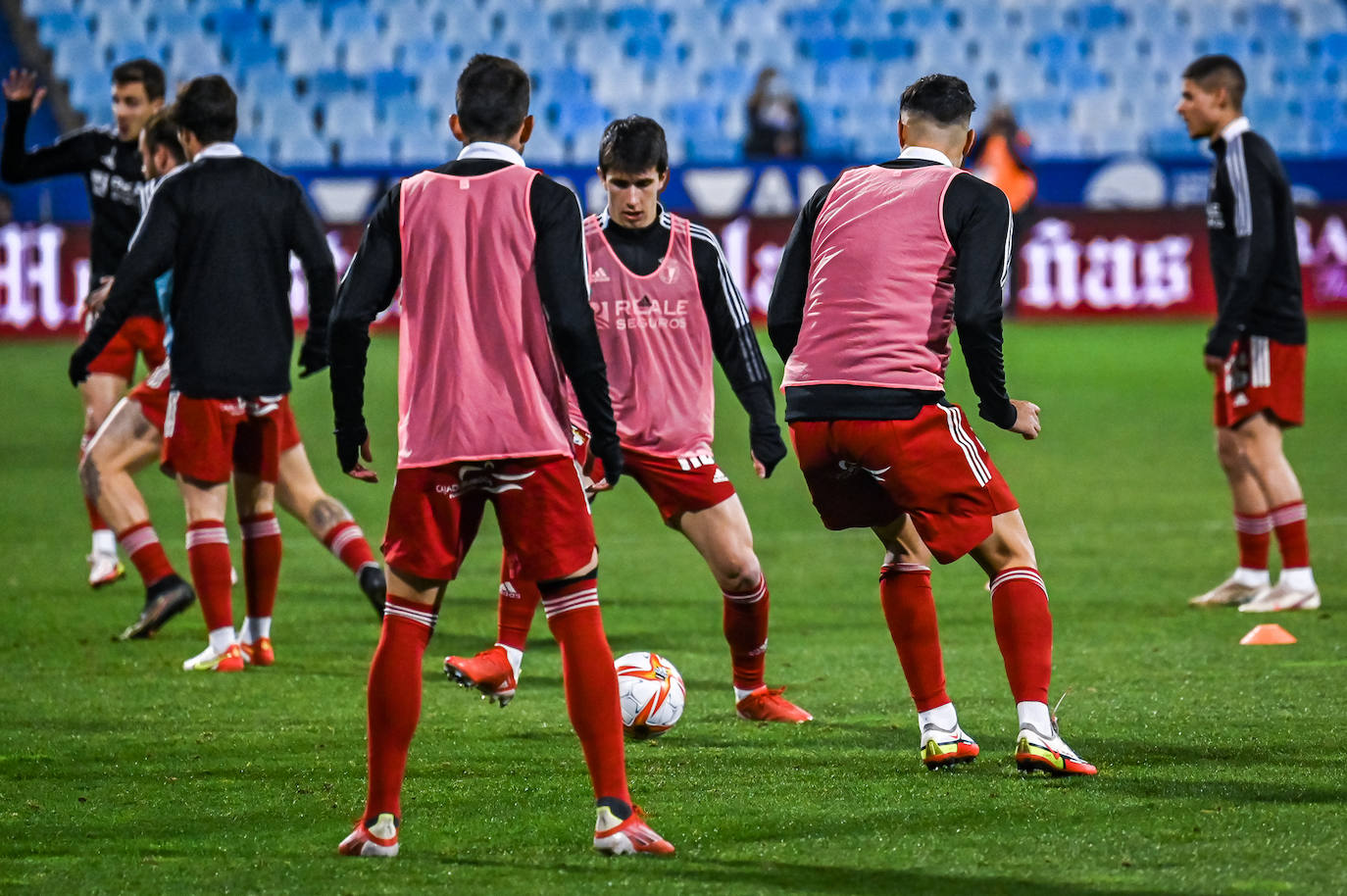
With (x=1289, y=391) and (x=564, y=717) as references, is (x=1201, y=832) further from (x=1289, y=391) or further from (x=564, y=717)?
(x=1289, y=391)

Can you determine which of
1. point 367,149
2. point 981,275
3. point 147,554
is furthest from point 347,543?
point 367,149

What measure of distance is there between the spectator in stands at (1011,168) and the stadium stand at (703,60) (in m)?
2.16

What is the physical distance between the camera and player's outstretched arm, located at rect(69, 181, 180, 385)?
6.23 meters

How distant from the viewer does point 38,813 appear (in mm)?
4586

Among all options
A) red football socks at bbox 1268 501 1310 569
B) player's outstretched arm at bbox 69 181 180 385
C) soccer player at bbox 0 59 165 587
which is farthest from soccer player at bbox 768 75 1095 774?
soccer player at bbox 0 59 165 587

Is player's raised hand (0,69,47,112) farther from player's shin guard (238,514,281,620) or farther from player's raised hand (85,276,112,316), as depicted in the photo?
player's shin guard (238,514,281,620)

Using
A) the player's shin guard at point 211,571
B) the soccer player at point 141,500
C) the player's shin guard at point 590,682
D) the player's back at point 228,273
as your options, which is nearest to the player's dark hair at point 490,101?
the player's shin guard at point 590,682

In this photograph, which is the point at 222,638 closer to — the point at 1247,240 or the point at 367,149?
the point at 1247,240

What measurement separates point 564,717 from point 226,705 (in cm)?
109

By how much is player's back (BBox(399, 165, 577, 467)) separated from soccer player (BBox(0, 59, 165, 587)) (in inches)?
170

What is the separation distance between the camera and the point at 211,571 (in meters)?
6.68

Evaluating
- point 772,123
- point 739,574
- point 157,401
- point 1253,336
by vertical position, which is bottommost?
point 739,574

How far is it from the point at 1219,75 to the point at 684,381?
10.1ft

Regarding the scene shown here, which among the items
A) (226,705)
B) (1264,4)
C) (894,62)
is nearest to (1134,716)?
(226,705)
